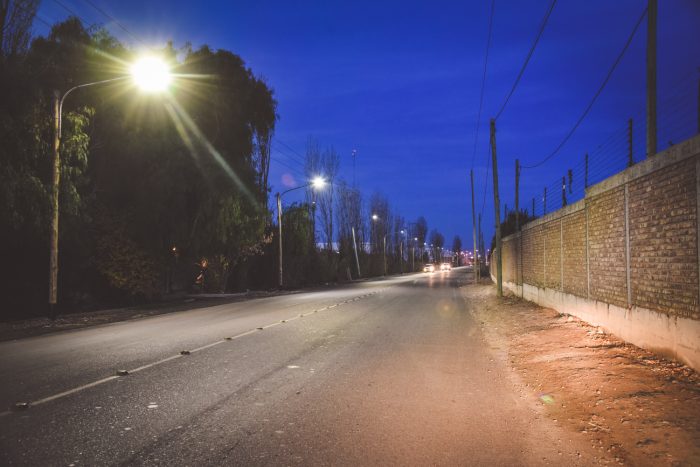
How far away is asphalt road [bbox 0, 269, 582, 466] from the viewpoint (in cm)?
462

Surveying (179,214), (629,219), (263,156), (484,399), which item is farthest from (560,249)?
(263,156)

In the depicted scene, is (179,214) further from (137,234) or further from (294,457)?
(294,457)

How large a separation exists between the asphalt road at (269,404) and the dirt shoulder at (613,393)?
1.32 ft

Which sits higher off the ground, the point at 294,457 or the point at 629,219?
the point at 629,219

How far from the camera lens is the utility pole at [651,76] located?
360 inches

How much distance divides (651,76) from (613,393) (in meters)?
6.04

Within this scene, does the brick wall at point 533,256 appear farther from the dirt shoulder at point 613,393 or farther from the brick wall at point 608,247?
the dirt shoulder at point 613,393

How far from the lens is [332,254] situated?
5422 centimetres

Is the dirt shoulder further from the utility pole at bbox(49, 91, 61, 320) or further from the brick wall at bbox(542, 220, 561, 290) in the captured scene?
the utility pole at bbox(49, 91, 61, 320)

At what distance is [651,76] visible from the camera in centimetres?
927

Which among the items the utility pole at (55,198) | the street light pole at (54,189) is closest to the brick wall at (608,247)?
the street light pole at (54,189)

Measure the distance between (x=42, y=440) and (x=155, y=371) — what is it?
311cm

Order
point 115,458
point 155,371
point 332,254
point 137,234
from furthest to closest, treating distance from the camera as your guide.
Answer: point 332,254, point 137,234, point 155,371, point 115,458

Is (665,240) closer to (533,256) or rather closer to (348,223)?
(533,256)
